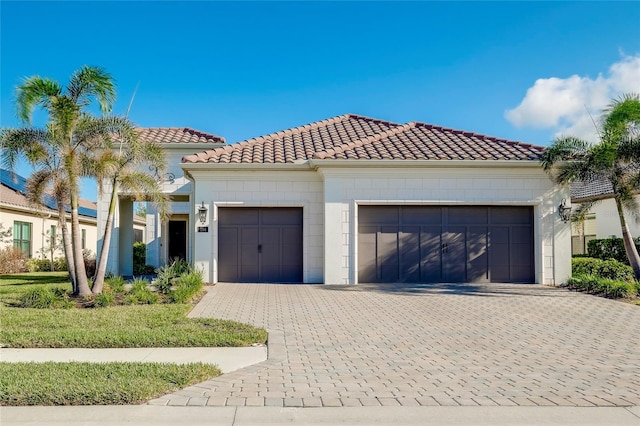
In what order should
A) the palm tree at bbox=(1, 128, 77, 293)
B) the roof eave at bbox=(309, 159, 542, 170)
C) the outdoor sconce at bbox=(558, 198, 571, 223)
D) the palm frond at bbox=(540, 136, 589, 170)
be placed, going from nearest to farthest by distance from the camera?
the palm tree at bbox=(1, 128, 77, 293) < the palm frond at bbox=(540, 136, 589, 170) < the roof eave at bbox=(309, 159, 542, 170) < the outdoor sconce at bbox=(558, 198, 571, 223)

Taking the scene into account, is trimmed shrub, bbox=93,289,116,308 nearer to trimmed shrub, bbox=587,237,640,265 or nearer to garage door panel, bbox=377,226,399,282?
garage door panel, bbox=377,226,399,282

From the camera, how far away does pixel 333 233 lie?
1488 centimetres

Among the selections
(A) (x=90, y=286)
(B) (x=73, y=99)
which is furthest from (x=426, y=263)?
(B) (x=73, y=99)

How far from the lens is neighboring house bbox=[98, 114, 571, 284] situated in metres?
14.9

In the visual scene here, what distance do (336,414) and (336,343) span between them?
291 centimetres

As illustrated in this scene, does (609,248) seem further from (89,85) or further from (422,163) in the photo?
(89,85)

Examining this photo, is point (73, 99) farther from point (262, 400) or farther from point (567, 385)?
point (567, 385)

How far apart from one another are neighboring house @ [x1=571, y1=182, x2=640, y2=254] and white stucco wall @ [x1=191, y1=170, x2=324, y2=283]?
35.3 ft

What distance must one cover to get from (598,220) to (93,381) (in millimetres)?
22407

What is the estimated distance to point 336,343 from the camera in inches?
294

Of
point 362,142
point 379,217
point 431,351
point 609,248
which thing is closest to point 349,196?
point 379,217

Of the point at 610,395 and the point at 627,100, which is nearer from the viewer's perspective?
the point at 610,395

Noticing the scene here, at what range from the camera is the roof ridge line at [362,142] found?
14743mm

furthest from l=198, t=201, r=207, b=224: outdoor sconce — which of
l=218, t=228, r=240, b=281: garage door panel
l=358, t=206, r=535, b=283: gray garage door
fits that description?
l=358, t=206, r=535, b=283: gray garage door
